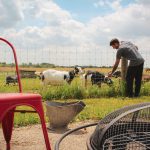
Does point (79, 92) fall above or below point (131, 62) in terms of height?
below

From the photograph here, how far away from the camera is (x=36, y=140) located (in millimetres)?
5105

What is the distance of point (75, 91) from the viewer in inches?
417

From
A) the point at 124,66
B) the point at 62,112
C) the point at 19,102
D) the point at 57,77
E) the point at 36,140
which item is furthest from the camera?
the point at 57,77

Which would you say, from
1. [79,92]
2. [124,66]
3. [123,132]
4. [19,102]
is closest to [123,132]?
[123,132]

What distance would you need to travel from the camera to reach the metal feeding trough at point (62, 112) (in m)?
5.55

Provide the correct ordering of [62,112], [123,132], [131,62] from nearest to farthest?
[123,132], [62,112], [131,62]

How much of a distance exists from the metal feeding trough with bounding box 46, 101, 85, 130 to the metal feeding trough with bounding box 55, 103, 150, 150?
8.15 feet

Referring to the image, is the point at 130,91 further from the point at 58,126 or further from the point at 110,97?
the point at 58,126

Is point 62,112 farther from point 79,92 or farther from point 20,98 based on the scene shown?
point 79,92

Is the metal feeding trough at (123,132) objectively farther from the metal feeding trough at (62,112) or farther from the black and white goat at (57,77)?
the black and white goat at (57,77)

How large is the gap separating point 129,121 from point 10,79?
53.3 ft

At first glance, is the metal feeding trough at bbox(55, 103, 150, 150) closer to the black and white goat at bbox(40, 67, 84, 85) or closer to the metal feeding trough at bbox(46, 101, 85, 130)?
the metal feeding trough at bbox(46, 101, 85, 130)

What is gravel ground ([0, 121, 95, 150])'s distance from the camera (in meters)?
4.78

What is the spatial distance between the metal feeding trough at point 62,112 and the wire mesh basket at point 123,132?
97.7 inches
